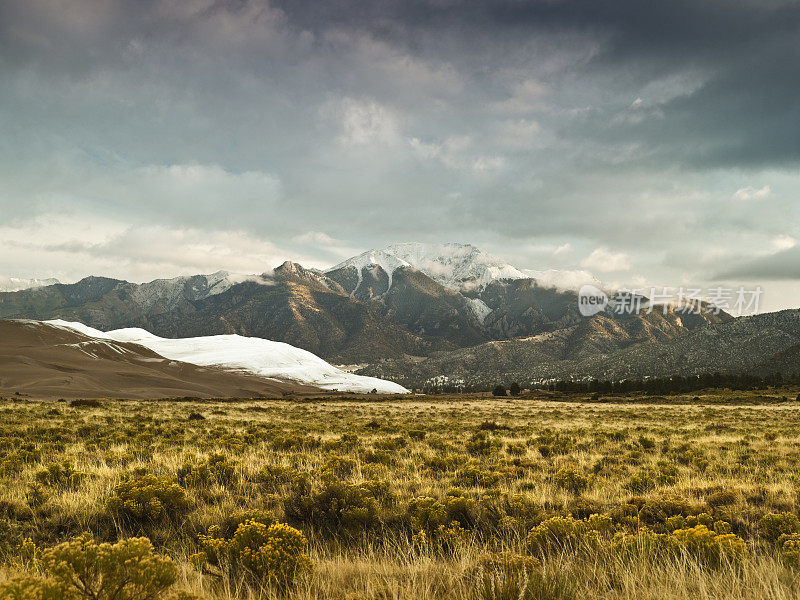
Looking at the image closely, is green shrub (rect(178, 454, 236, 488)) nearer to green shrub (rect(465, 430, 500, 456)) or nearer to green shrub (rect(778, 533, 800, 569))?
green shrub (rect(465, 430, 500, 456))

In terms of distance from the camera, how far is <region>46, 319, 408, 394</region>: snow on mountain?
13788 cm

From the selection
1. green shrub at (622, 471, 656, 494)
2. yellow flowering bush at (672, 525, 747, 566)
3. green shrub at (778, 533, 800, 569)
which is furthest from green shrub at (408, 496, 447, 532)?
green shrub at (622, 471, 656, 494)

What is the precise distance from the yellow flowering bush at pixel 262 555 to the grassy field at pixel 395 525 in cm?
2

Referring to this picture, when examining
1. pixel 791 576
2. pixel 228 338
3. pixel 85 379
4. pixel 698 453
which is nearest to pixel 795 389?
pixel 698 453

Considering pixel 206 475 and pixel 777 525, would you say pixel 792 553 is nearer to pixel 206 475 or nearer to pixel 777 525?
pixel 777 525

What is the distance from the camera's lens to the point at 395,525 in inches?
287

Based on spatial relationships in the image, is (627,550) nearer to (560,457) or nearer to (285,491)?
(285,491)

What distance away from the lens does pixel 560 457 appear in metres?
14.3

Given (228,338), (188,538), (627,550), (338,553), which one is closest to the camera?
(627,550)

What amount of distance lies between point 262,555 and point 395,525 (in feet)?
10.0

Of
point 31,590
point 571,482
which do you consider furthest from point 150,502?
point 571,482

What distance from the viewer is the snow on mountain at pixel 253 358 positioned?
13788 centimetres

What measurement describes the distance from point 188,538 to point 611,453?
14.4 meters

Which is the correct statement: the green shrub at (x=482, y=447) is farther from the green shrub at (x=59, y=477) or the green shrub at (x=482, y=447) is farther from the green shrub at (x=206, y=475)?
the green shrub at (x=59, y=477)
